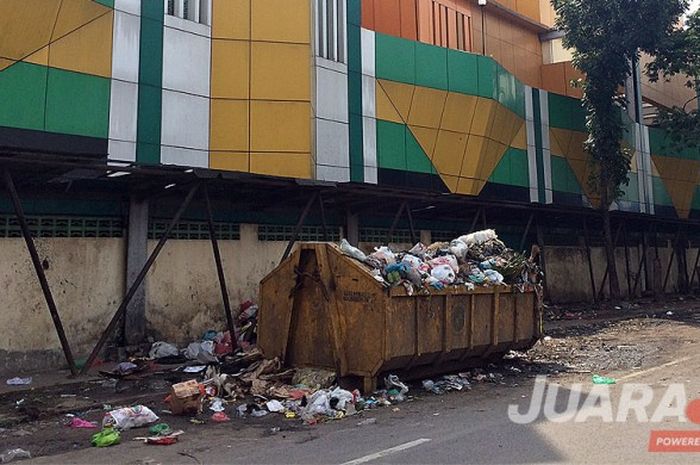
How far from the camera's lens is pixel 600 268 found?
2747cm

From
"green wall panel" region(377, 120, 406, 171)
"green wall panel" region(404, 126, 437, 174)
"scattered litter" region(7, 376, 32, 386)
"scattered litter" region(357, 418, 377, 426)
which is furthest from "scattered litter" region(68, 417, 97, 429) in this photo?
"green wall panel" region(404, 126, 437, 174)

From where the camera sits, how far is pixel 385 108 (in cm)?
1794

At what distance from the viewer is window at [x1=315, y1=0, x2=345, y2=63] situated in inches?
643

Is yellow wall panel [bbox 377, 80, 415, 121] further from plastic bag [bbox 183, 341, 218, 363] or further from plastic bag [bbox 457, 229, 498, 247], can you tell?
plastic bag [bbox 183, 341, 218, 363]

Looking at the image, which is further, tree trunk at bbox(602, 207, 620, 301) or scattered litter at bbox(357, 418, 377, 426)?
tree trunk at bbox(602, 207, 620, 301)

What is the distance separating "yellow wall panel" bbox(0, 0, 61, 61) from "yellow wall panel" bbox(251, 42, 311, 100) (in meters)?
4.46

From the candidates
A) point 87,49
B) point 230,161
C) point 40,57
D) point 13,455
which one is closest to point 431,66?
point 230,161

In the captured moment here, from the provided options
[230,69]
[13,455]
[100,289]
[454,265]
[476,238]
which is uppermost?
[230,69]

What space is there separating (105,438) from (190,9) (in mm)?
10588

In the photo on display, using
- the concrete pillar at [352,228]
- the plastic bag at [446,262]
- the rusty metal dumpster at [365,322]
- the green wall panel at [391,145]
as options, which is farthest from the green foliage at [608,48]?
the plastic bag at [446,262]

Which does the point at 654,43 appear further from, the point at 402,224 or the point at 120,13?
the point at 120,13

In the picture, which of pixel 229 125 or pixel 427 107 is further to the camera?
pixel 427 107

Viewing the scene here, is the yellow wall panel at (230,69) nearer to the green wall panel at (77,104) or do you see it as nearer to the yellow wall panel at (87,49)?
the yellow wall panel at (87,49)

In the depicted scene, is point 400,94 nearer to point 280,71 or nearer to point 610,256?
point 280,71
